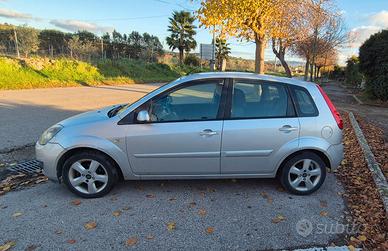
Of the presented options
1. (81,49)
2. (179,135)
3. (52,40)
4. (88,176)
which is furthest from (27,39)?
(179,135)

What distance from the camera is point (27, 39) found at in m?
31.8

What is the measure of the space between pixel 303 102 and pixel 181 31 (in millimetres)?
46687

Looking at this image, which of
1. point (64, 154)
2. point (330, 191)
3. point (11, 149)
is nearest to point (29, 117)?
point (11, 149)

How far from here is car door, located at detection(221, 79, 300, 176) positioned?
393cm

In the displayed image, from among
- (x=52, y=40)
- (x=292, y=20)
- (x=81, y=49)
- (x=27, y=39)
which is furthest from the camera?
(x=52, y=40)

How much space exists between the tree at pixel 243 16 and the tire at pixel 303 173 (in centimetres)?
526

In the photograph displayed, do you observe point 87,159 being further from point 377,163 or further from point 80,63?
point 80,63

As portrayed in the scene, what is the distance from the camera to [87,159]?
3986mm

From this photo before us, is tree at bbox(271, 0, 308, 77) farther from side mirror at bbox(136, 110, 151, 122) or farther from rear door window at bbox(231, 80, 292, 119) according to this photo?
side mirror at bbox(136, 110, 151, 122)

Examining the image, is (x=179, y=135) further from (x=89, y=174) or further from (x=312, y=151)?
(x=312, y=151)

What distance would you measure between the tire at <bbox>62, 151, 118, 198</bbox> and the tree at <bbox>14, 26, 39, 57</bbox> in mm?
30184

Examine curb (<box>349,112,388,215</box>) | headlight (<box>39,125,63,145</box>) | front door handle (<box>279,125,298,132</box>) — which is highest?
front door handle (<box>279,125,298,132</box>)

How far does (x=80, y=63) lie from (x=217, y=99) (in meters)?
23.7

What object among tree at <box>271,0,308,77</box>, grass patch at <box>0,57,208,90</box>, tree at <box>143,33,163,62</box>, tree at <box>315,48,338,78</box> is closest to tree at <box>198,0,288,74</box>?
tree at <box>271,0,308,77</box>
